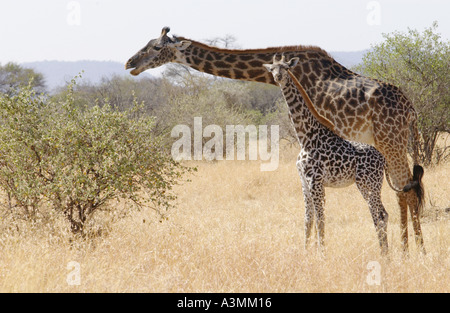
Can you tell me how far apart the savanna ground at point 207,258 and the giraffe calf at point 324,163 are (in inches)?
18.2

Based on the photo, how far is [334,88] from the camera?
6824 millimetres

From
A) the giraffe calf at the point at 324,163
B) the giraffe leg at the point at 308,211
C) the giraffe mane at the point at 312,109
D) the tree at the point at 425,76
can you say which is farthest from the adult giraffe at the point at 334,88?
the tree at the point at 425,76

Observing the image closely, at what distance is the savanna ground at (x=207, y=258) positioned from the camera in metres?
4.90

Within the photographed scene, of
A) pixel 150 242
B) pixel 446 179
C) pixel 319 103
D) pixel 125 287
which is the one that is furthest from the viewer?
pixel 446 179

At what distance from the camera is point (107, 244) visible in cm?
615

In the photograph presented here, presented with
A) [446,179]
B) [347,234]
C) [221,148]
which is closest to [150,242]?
[347,234]

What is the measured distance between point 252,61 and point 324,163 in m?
1.95

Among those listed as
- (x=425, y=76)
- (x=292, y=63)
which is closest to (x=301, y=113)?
(x=292, y=63)

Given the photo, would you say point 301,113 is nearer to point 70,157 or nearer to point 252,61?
point 252,61

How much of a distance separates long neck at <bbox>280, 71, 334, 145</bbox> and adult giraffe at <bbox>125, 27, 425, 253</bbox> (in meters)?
0.70

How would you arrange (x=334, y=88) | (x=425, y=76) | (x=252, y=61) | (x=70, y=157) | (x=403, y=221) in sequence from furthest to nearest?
(x=425, y=76) < (x=252, y=61) < (x=334, y=88) < (x=70, y=157) < (x=403, y=221)

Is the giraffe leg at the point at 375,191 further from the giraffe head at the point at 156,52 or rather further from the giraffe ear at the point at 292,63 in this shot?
the giraffe head at the point at 156,52
